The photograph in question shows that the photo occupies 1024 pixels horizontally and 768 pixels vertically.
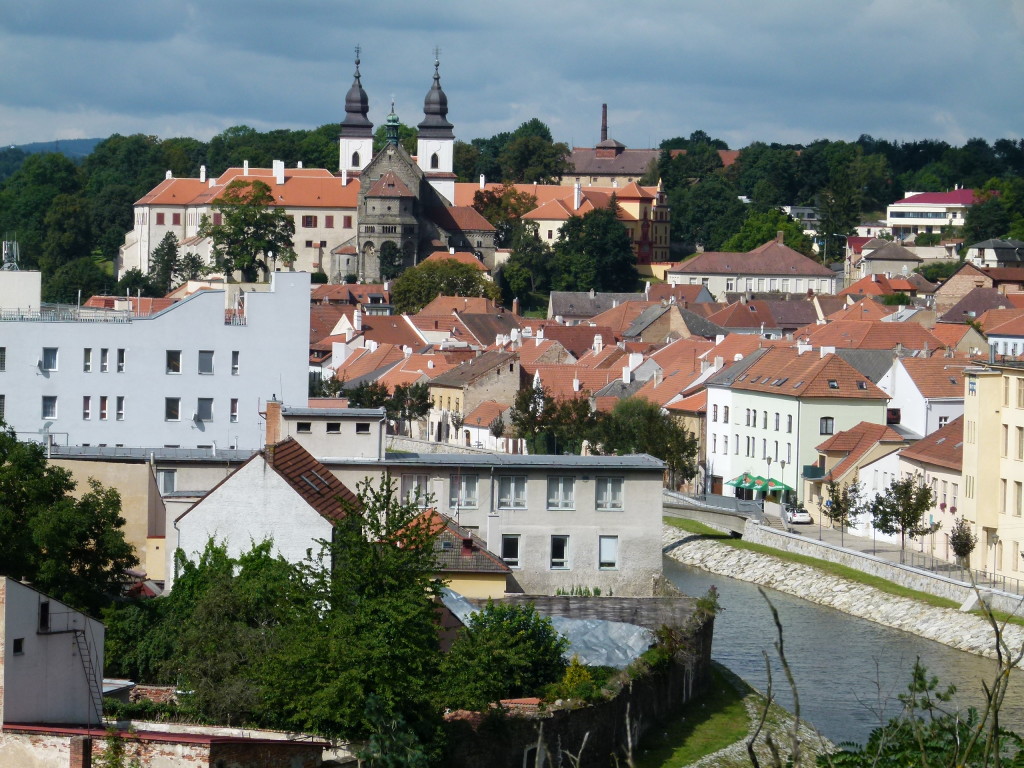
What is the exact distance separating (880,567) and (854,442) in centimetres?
1278

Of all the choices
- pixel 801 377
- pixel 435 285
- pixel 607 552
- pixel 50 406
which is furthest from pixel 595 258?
pixel 607 552

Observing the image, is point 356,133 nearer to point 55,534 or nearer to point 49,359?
point 49,359

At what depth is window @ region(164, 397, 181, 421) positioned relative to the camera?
42.9 metres

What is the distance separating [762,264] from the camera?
139 metres

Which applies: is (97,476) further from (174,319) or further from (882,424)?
(882,424)

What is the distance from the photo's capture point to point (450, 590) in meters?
29.6

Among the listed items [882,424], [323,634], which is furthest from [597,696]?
[882,424]

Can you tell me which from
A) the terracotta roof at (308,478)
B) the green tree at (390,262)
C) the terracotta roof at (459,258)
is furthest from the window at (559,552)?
the green tree at (390,262)

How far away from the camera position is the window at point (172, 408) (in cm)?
4294

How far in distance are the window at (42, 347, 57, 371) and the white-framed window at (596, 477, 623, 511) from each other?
1372 centimetres

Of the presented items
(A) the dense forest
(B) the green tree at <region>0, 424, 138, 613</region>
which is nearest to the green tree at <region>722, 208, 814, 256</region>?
(A) the dense forest

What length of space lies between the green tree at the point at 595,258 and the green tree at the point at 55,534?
372ft

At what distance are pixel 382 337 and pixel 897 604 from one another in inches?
2594

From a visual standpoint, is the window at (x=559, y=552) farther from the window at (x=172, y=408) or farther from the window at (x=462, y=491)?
the window at (x=172, y=408)
